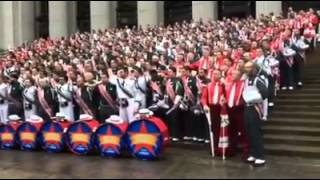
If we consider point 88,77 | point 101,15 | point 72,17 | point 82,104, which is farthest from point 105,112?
point 72,17

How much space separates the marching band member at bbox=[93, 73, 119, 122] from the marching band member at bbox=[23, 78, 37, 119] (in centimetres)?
210

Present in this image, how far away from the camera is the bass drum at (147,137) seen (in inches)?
496

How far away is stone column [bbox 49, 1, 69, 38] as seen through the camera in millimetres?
42875

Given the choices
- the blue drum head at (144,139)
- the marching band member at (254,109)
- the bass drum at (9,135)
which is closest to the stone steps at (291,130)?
the marching band member at (254,109)

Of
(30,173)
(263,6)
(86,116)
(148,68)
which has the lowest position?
(30,173)

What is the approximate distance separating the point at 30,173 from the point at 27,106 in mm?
4527

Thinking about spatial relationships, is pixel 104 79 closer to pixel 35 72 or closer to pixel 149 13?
pixel 35 72

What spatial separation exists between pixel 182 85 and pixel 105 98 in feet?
6.29

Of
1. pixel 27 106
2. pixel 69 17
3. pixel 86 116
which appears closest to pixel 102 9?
pixel 69 17

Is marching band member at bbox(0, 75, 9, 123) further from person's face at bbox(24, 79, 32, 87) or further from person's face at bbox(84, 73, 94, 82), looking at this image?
person's face at bbox(84, 73, 94, 82)

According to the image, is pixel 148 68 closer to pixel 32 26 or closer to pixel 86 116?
pixel 86 116

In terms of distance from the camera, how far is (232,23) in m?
23.0

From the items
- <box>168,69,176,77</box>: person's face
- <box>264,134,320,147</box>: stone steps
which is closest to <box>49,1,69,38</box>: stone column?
<box>168,69,176,77</box>: person's face

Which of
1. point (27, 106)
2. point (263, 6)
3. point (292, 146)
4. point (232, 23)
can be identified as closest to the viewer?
point (292, 146)
